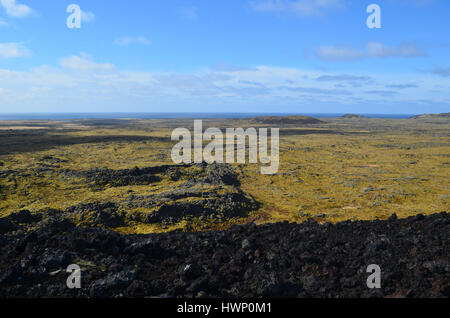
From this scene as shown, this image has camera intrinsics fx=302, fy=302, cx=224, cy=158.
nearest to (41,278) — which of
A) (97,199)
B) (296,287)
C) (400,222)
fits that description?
(296,287)

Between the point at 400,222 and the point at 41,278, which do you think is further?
the point at 400,222
